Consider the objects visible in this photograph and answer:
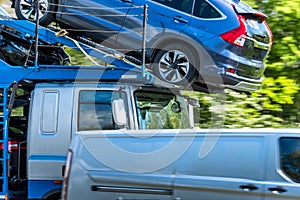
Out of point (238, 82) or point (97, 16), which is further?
point (97, 16)

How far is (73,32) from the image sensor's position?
780 cm

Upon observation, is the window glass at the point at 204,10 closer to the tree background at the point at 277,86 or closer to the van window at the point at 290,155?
the tree background at the point at 277,86

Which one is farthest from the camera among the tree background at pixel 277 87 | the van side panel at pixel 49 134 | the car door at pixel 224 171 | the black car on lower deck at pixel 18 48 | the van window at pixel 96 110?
the tree background at pixel 277 87

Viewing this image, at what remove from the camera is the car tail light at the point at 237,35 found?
6.92 metres

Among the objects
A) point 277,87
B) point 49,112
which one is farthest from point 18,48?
point 277,87

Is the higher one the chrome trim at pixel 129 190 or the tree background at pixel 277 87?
the tree background at pixel 277 87

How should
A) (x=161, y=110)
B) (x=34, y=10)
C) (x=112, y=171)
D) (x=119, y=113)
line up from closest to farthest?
1. (x=112, y=171)
2. (x=119, y=113)
3. (x=161, y=110)
4. (x=34, y=10)

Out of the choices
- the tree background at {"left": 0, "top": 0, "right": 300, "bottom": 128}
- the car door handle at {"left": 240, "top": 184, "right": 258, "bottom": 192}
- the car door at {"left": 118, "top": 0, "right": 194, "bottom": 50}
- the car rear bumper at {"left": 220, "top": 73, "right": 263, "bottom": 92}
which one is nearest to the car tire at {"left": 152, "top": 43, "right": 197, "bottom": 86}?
the car door at {"left": 118, "top": 0, "right": 194, "bottom": 50}

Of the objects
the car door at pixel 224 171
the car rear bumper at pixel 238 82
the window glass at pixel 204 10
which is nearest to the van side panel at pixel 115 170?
the car door at pixel 224 171

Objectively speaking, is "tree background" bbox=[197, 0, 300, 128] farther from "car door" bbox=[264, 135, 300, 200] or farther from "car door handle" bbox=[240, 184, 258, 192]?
"car door handle" bbox=[240, 184, 258, 192]

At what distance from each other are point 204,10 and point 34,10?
101 inches

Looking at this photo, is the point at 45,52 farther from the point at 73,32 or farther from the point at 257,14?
the point at 257,14

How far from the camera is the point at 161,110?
22.0ft

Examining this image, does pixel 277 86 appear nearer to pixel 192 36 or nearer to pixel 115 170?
pixel 192 36
